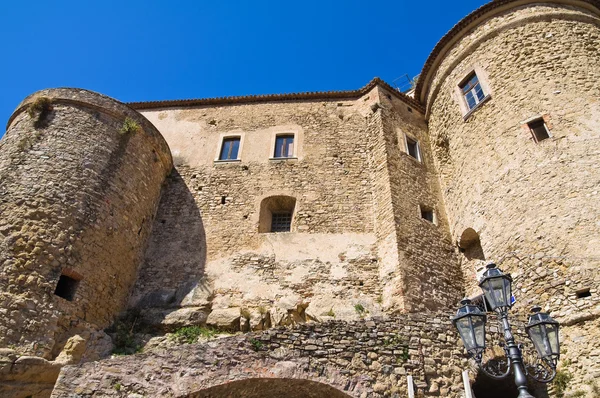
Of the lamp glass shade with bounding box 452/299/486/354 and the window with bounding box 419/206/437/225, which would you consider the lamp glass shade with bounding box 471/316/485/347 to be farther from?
the window with bounding box 419/206/437/225

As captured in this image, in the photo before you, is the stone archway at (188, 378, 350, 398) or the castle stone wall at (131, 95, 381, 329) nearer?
the stone archway at (188, 378, 350, 398)

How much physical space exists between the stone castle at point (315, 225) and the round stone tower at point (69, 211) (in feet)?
0.16

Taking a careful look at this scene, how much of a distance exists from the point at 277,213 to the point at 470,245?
218 inches

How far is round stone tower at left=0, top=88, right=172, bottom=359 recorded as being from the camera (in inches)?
362

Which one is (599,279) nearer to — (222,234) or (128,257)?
(222,234)

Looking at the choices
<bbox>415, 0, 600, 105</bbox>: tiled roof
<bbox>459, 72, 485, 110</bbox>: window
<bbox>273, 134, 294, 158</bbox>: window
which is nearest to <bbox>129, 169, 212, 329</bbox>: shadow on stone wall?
<bbox>273, 134, 294, 158</bbox>: window

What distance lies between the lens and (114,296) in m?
11.1

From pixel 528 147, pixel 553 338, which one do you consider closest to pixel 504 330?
pixel 553 338

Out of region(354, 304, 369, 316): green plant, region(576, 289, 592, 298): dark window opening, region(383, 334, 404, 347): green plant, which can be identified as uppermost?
region(354, 304, 369, 316): green plant

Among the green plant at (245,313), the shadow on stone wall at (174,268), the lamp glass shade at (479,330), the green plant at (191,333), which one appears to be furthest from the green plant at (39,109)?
the lamp glass shade at (479,330)

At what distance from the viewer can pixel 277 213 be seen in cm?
1433

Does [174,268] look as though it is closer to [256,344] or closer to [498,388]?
[256,344]

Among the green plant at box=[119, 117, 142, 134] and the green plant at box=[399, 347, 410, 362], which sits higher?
the green plant at box=[119, 117, 142, 134]

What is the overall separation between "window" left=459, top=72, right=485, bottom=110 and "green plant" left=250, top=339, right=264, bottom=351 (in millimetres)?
9306
